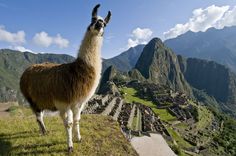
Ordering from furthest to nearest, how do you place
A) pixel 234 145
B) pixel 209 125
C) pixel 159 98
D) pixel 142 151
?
1. pixel 159 98
2. pixel 209 125
3. pixel 234 145
4. pixel 142 151

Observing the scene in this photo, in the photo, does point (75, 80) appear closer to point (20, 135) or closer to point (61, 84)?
point (61, 84)

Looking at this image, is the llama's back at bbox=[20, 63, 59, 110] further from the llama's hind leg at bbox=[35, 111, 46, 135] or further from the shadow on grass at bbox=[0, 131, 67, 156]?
the shadow on grass at bbox=[0, 131, 67, 156]

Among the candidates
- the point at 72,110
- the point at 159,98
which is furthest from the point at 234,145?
the point at 72,110

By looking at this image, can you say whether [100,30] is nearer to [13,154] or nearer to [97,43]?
[97,43]

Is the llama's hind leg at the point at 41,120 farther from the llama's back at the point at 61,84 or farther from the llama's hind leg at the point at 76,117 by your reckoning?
the llama's hind leg at the point at 76,117

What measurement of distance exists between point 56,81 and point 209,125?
84143mm

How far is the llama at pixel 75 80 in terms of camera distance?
5.91 meters

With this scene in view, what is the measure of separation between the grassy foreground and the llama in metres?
0.59

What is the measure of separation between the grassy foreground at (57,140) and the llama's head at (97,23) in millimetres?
2646

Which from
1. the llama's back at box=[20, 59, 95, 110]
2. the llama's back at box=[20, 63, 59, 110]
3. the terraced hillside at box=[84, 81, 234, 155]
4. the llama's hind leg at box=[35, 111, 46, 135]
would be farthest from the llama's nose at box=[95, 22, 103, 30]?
the terraced hillside at box=[84, 81, 234, 155]

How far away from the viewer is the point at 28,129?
7883 millimetres

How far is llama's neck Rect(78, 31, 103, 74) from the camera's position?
6.07m

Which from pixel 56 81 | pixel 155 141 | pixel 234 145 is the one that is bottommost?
pixel 234 145

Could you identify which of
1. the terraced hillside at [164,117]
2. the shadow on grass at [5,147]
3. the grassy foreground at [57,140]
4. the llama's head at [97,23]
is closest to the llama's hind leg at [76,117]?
the grassy foreground at [57,140]
